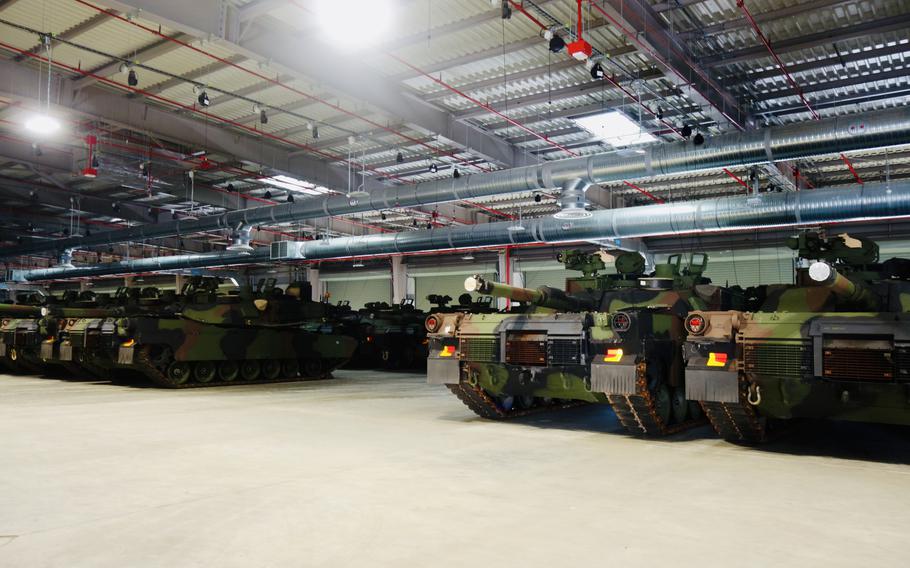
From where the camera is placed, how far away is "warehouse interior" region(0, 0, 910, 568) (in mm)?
5328

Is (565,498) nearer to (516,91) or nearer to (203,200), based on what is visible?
(516,91)

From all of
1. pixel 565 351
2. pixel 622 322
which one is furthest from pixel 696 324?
pixel 565 351

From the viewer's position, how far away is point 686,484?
6.49 metres

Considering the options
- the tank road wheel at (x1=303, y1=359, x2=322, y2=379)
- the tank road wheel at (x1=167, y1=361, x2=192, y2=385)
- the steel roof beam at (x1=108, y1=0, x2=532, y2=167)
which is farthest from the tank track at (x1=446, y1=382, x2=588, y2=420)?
the tank road wheel at (x1=303, y1=359, x2=322, y2=379)

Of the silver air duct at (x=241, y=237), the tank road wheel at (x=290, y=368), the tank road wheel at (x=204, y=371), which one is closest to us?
the tank road wheel at (x=204, y=371)

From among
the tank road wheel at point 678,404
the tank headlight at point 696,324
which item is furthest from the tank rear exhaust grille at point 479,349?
the tank headlight at point 696,324

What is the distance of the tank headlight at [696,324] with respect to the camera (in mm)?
8422

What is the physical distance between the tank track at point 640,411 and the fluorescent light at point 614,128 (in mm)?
5479

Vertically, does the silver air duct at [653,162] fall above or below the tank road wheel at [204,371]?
above

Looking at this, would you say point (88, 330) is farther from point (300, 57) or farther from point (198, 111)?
point (300, 57)

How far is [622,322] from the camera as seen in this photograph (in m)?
8.96

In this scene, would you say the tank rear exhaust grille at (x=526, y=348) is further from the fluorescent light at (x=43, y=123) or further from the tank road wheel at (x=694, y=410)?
the fluorescent light at (x=43, y=123)

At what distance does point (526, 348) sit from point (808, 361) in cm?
352

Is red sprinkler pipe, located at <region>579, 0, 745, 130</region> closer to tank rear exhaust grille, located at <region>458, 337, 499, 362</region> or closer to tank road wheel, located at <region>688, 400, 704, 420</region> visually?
tank rear exhaust grille, located at <region>458, 337, 499, 362</region>
